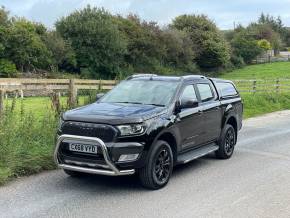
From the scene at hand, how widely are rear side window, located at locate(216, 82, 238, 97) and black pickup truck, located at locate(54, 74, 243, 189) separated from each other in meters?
0.69

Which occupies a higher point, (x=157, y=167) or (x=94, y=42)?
(x=94, y=42)

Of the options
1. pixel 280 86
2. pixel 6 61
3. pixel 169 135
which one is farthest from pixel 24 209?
pixel 6 61

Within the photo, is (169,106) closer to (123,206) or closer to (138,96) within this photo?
(138,96)

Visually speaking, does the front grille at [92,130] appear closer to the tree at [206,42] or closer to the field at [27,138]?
the field at [27,138]

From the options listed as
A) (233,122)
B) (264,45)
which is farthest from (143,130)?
(264,45)

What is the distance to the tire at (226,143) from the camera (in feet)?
34.5

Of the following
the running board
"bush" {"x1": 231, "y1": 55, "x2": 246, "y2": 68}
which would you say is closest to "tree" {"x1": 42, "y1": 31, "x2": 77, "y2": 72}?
"bush" {"x1": 231, "y1": 55, "x2": 246, "y2": 68}

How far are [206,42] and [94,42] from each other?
60.1ft

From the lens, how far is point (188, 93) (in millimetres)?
9289

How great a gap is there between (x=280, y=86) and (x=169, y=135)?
21.8 metres

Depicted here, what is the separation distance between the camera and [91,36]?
5638 centimetres

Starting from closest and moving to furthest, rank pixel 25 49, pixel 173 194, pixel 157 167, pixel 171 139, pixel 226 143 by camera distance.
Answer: pixel 173 194, pixel 157 167, pixel 171 139, pixel 226 143, pixel 25 49

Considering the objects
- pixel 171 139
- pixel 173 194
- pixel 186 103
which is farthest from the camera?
pixel 186 103

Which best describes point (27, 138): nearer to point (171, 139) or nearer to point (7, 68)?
point (171, 139)
